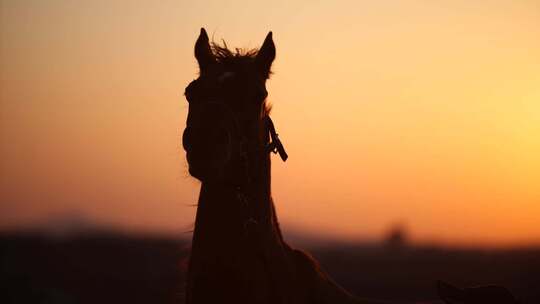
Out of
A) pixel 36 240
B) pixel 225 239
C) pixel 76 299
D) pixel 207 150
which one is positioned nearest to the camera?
pixel 207 150

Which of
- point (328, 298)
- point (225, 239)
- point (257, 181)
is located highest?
point (257, 181)

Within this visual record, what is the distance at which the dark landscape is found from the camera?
20.1 metres

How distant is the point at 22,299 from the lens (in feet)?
62.8

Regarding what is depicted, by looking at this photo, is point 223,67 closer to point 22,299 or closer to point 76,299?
point 22,299

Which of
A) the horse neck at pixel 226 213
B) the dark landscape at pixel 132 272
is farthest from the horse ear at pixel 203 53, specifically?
the dark landscape at pixel 132 272

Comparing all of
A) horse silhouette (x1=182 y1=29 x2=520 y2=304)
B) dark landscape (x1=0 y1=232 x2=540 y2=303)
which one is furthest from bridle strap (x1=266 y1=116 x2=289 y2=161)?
dark landscape (x1=0 y1=232 x2=540 y2=303)

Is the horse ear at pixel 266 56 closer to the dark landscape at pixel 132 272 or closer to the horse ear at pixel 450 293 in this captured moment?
the dark landscape at pixel 132 272

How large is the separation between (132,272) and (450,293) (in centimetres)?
2711

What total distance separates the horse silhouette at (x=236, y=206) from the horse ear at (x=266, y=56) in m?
0.08

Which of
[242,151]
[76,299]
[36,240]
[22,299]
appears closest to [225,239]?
[242,151]

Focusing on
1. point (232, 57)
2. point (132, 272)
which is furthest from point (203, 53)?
point (132, 272)

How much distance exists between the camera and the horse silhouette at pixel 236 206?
566cm

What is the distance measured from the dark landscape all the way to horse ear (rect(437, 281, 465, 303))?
7.46 ft

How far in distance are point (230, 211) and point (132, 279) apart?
2424 centimetres
